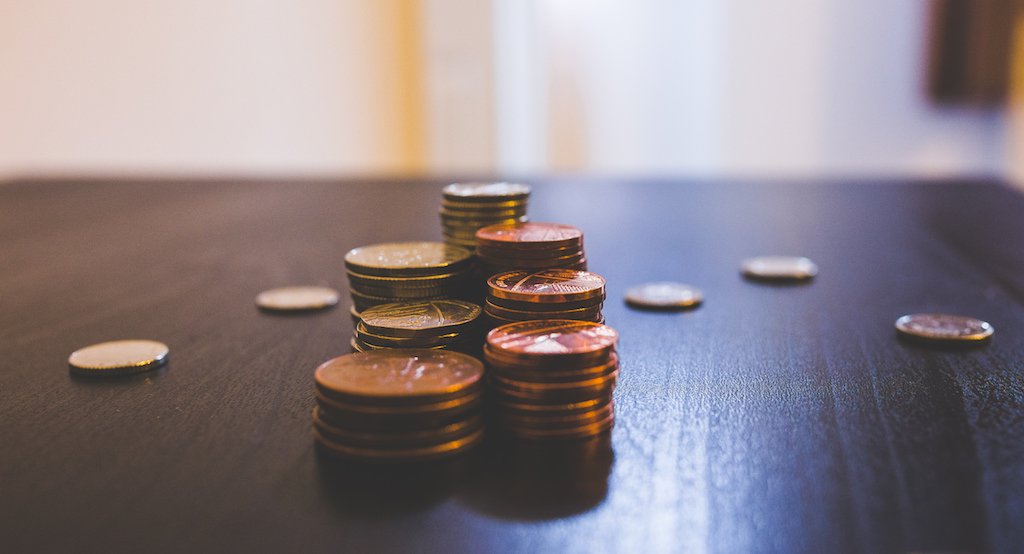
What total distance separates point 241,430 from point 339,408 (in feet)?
0.32

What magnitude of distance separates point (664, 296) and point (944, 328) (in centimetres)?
29

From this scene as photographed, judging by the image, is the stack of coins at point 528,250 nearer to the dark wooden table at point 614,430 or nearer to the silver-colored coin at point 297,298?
the dark wooden table at point 614,430

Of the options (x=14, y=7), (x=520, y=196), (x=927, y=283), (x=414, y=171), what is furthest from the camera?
(x=414, y=171)

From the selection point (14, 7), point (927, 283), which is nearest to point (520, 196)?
point (927, 283)

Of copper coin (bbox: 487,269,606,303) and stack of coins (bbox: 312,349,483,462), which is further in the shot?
copper coin (bbox: 487,269,606,303)

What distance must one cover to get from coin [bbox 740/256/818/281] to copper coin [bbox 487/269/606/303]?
452mm

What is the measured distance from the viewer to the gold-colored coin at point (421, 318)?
2.43 feet

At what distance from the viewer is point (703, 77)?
4.04m

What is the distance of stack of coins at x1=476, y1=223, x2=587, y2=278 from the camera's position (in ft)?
2.74

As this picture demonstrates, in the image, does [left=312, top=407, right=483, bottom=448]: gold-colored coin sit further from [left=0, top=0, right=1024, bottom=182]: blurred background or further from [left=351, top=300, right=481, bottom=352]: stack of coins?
[left=0, top=0, right=1024, bottom=182]: blurred background

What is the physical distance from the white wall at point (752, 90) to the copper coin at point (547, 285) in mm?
3350

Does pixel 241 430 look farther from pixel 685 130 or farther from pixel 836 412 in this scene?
pixel 685 130

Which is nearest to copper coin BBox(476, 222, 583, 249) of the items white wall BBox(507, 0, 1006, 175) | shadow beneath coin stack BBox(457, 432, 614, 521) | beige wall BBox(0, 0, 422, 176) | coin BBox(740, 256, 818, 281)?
shadow beneath coin stack BBox(457, 432, 614, 521)

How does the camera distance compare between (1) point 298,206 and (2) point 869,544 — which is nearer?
(2) point 869,544
